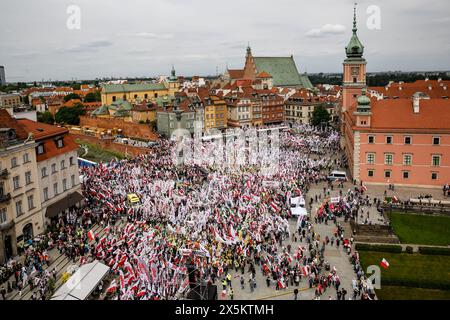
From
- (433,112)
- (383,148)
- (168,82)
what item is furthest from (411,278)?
(168,82)

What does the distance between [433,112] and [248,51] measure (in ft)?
287

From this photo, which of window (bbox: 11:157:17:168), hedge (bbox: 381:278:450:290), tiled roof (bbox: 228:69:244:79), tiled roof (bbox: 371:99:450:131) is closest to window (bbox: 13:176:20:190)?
window (bbox: 11:157:17:168)

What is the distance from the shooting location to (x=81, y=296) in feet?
77.2

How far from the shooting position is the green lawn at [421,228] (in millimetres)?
35219

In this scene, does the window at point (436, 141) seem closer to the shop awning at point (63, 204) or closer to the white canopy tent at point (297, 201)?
the white canopy tent at point (297, 201)

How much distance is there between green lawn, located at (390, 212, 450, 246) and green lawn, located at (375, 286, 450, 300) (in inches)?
329

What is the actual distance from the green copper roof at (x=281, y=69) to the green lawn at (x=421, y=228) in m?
95.7

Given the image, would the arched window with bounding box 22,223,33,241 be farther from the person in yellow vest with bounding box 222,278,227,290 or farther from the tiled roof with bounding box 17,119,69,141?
the person in yellow vest with bounding box 222,278,227,290

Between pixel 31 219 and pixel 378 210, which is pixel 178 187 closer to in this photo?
pixel 31 219

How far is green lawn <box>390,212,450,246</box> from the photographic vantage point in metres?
35.2

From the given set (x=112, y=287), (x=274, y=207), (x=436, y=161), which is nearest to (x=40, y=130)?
(x=112, y=287)

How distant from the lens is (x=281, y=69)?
13675cm

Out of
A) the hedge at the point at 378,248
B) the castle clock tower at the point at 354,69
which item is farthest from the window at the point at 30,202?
the castle clock tower at the point at 354,69

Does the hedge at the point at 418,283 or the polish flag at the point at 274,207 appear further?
the polish flag at the point at 274,207
